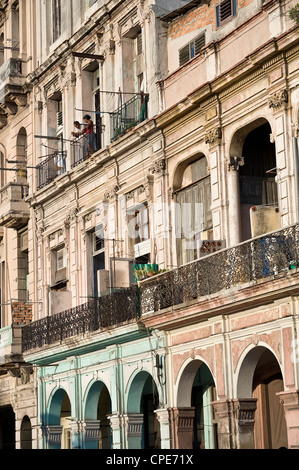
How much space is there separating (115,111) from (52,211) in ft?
14.5

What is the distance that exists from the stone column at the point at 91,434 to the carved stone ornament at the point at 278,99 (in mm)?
9769

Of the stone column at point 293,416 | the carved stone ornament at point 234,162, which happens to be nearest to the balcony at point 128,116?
the carved stone ornament at point 234,162

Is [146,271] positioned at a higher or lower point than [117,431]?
higher

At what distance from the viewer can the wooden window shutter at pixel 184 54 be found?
23.4 metres

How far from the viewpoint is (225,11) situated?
2186cm

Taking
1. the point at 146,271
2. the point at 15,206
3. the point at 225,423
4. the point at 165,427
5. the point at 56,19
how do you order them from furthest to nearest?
the point at 15,206
the point at 56,19
the point at 146,271
the point at 165,427
the point at 225,423

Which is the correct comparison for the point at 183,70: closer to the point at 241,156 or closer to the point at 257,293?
the point at 241,156

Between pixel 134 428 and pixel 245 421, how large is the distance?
4905 mm

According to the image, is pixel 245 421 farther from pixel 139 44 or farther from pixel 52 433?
pixel 139 44

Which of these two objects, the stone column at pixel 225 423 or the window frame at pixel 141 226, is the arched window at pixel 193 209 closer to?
the window frame at pixel 141 226

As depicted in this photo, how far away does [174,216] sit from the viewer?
75.9ft

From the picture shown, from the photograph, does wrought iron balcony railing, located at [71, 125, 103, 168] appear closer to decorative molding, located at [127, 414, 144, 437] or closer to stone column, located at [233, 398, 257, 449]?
decorative molding, located at [127, 414, 144, 437]

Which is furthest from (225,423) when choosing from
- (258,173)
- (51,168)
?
(51,168)

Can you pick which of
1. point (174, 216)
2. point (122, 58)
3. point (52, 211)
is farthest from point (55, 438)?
point (122, 58)
